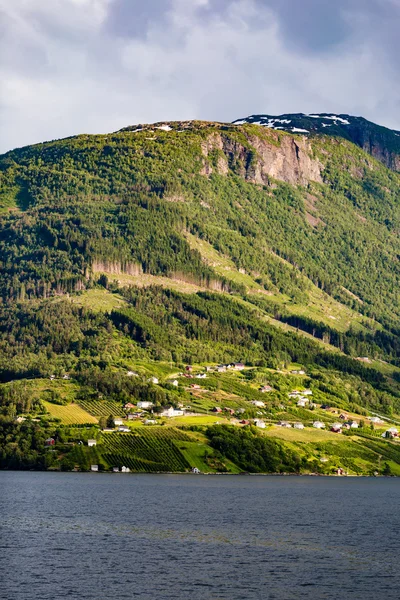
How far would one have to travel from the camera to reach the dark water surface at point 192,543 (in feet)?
256

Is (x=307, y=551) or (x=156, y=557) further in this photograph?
(x=307, y=551)

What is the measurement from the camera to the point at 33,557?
8869cm

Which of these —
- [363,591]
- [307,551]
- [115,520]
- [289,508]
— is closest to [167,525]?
[115,520]

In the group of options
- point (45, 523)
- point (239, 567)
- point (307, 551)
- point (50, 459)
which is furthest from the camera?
point (50, 459)

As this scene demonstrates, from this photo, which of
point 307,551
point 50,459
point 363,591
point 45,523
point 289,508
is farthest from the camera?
point 50,459

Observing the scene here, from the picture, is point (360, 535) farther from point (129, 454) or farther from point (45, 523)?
point (129, 454)

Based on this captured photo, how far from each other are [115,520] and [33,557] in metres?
30.0

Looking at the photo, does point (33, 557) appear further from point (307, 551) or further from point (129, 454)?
point (129, 454)

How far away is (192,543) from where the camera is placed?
100000 mm

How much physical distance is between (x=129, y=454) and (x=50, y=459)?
53.4ft

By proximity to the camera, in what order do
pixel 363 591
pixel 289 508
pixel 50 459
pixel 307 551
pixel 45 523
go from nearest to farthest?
pixel 363 591, pixel 307 551, pixel 45 523, pixel 289 508, pixel 50 459

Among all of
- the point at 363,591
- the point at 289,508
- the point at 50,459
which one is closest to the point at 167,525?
the point at 289,508

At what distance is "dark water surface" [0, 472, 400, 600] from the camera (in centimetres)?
7806

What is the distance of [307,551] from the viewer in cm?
9712
